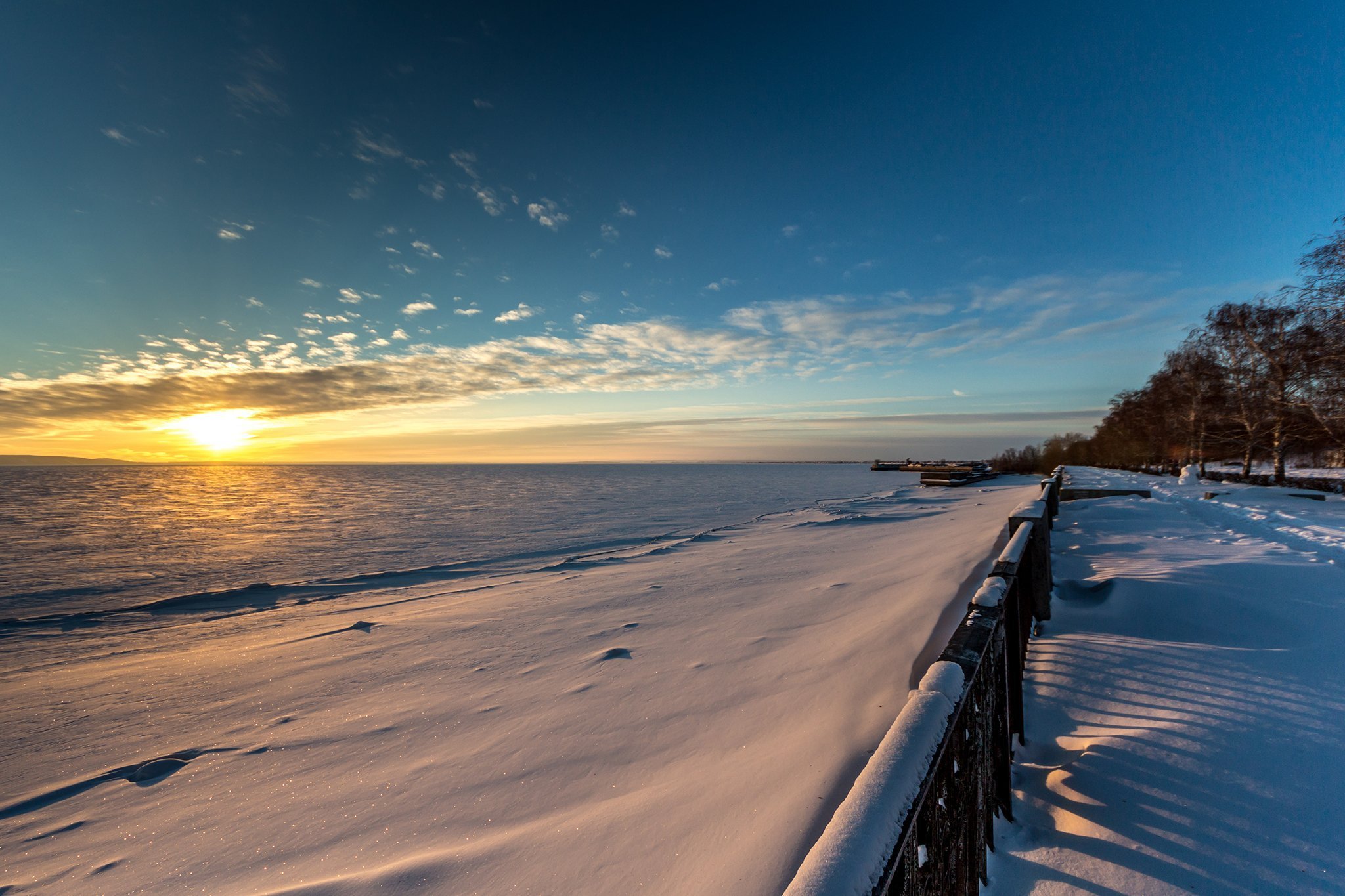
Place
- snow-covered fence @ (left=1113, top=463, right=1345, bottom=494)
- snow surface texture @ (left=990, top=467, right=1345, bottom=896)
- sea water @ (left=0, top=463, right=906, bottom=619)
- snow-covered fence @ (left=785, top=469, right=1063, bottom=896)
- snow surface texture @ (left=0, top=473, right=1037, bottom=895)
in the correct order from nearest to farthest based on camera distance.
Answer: snow-covered fence @ (left=785, top=469, right=1063, bottom=896)
snow surface texture @ (left=990, top=467, right=1345, bottom=896)
snow surface texture @ (left=0, top=473, right=1037, bottom=895)
sea water @ (left=0, top=463, right=906, bottom=619)
snow-covered fence @ (left=1113, top=463, right=1345, bottom=494)

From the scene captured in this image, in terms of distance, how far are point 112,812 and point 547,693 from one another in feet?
9.45

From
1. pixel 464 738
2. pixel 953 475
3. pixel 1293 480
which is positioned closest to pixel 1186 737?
pixel 464 738

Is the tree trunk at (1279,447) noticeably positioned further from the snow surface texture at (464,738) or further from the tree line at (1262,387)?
the snow surface texture at (464,738)

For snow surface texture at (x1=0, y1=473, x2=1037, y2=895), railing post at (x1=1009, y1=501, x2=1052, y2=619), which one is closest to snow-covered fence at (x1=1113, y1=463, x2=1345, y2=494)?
snow surface texture at (x1=0, y1=473, x2=1037, y2=895)

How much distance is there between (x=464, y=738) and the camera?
399 centimetres

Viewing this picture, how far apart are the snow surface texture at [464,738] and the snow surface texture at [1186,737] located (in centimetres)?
91

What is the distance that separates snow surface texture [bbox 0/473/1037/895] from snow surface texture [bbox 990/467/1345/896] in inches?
35.6

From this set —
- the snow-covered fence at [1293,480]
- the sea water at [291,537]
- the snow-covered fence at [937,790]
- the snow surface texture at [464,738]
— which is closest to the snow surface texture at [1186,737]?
the snow-covered fence at [937,790]

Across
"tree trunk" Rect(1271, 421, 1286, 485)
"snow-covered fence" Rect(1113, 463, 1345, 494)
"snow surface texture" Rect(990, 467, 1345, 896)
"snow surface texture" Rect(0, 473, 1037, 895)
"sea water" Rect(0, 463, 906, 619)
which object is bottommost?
"sea water" Rect(0, 463, 906, 619)

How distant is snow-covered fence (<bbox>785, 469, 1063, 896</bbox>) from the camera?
3.53ft

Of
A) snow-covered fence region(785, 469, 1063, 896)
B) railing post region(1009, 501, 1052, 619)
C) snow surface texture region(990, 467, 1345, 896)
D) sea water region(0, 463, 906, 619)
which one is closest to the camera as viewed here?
snow-covered fence region(785, 469, 1063, 896)

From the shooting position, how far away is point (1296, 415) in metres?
22.3

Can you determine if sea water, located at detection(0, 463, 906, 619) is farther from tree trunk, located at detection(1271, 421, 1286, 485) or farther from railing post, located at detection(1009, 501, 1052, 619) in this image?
tree trunk, located at detection(1271, 421, 1286, 485)

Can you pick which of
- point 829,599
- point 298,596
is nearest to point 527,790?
point 829,599
